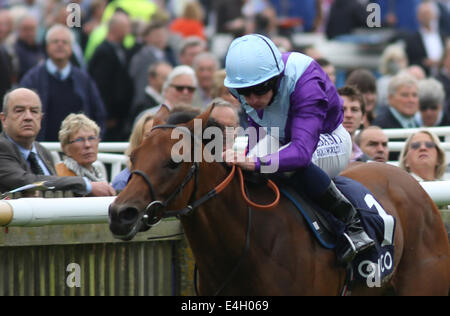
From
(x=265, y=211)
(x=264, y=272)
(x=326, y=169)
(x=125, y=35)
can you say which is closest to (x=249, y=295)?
(x=264, y=272)

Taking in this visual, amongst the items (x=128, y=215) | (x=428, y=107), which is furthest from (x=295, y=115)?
(x=428, y=107)

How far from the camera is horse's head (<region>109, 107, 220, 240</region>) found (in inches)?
165

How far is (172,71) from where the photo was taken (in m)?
9.22

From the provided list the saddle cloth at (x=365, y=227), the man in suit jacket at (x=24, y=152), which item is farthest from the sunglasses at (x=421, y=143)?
the man in suit jacket at (x=24, y=152)

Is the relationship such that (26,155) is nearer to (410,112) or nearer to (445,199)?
(445,199)

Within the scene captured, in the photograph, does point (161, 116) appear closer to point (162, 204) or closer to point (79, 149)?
point (162, 204)

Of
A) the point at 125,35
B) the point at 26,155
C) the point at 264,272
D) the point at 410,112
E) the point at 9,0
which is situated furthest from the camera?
the point at 9,0

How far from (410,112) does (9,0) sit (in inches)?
369

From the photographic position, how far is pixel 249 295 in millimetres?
4609

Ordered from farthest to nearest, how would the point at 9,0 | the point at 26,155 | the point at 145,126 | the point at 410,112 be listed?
the point at 9,0 < the point at 410,112 < the point at 145,126 < the point at 26,155

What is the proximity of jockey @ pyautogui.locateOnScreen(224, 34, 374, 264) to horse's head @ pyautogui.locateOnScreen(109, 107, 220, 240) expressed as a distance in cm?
24

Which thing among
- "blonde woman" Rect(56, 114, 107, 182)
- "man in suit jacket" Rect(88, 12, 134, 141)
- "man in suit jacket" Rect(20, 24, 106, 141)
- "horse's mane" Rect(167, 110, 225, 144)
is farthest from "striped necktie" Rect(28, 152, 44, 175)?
"man in suit jacket" Rect(88, 12, 134, 141)

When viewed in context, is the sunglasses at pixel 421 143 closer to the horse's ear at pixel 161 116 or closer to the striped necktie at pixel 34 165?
the striped necktie at pixel 34 165

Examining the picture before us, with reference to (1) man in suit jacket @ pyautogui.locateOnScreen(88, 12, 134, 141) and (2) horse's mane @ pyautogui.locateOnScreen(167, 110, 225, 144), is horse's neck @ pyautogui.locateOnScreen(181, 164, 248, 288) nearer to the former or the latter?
(2) horse's mane @ pyautogui.locateOnScreen(167, 110, 225, 144)
